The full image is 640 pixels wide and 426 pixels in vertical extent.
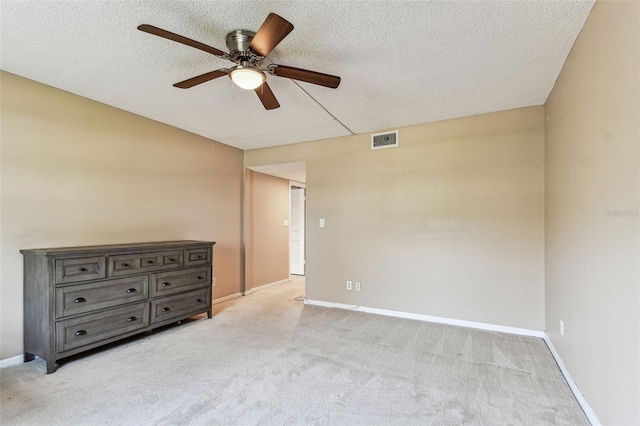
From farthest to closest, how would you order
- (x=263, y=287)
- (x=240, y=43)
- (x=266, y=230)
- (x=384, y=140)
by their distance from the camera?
1. (x=266, y=230)
2. (x=263, y=287)
3. (x=384, y=140)
4. (x=240, y=43)

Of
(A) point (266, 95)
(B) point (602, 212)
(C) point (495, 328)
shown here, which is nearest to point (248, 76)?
(A) point (266, 95)

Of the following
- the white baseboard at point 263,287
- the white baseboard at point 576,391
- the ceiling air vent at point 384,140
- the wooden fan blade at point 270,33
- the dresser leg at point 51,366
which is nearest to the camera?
the wooden fan blade at point 270,33

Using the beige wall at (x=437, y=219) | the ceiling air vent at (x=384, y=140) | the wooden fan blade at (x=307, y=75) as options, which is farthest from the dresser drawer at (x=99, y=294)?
the ceiling air vent at (x=384, y=140)

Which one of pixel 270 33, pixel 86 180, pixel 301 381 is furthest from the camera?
pixel 86 180

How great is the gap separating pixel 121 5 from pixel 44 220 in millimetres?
2062

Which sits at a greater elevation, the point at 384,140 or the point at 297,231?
the point at 384,140

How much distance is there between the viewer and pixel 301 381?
224 centimetres

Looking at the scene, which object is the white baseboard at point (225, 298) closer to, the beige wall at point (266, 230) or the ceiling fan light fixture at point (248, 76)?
the beige wall at point (266, 230)

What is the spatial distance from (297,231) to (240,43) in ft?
17.3

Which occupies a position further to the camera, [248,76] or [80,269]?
[80,269]

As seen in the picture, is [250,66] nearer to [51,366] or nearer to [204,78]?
[204,78]

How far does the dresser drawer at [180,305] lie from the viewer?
3.13 m

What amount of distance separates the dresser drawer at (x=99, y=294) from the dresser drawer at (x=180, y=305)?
0.20 meters

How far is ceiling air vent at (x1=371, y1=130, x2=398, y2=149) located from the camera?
3.94 m
